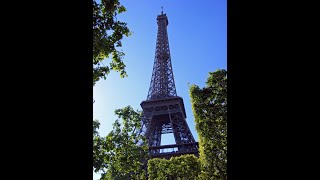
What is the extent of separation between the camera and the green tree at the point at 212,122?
19.4 m

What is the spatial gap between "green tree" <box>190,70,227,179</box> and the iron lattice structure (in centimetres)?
2603

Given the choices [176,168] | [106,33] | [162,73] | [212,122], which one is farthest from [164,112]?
[106,33]

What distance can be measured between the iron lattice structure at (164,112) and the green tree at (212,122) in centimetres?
2603

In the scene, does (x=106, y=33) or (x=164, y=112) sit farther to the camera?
(x=164, y=112)

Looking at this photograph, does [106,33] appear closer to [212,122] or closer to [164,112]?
[212,122]

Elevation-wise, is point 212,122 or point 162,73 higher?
point 162,73

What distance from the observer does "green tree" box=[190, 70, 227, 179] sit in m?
19.4

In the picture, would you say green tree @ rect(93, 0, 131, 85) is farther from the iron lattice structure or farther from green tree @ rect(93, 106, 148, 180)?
the iron lattice structure

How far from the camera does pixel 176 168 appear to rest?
27.7 meters

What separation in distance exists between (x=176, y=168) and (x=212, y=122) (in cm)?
937

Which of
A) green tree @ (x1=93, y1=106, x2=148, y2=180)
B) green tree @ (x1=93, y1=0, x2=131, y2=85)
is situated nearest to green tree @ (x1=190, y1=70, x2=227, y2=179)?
green tree @ (x1=93, y1=106, x2=148, y2=180)
